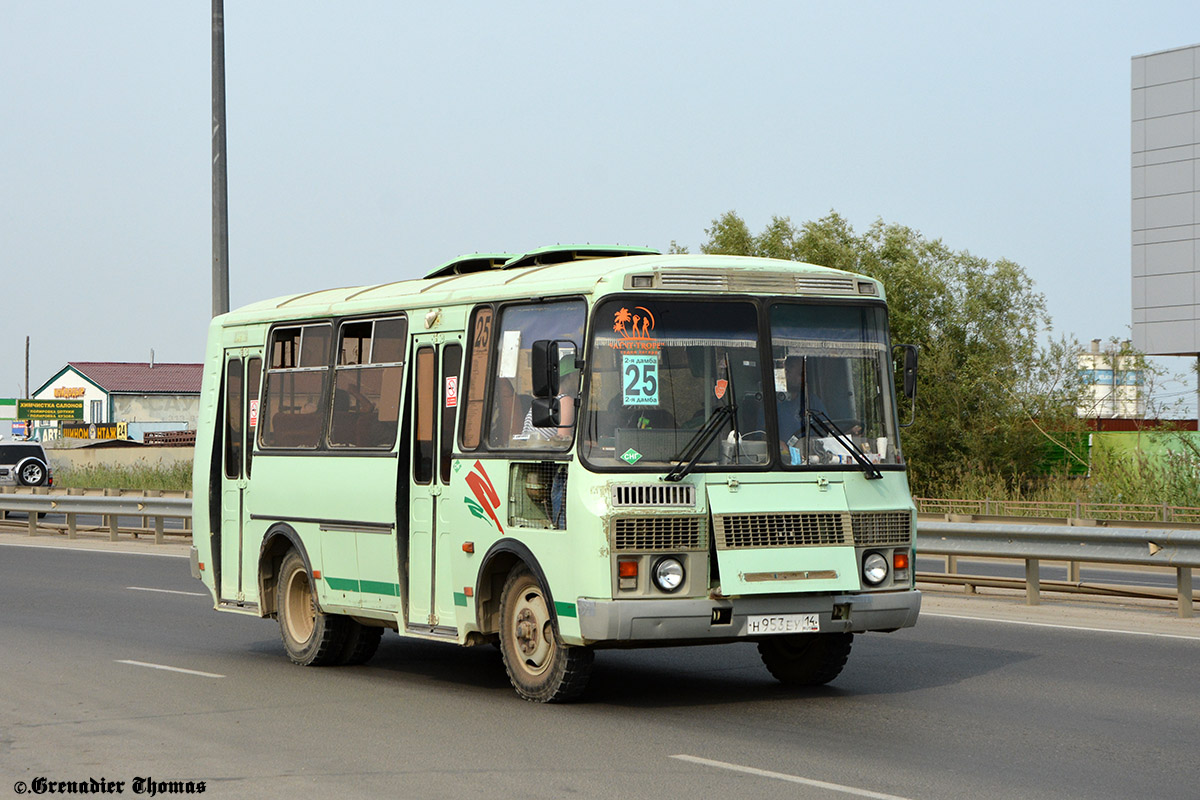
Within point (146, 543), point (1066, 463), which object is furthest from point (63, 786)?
point (1066, 463)

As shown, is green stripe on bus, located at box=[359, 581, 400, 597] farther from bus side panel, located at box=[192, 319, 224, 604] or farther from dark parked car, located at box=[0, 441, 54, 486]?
dark parked car, located at box=[0, 441, 54, 486]

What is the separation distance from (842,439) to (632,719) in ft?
7.30

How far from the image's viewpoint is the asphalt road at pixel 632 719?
25.4ft

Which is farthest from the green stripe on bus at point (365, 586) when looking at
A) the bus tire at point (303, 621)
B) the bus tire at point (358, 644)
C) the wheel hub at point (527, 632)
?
the wheel hub at point (527, 632)

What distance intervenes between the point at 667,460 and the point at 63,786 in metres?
3.85

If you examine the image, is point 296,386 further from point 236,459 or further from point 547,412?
point 547,412

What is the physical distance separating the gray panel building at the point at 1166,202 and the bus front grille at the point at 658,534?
5562 centimetres

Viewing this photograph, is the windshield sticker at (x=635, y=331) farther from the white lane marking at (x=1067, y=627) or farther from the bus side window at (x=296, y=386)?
the white lane marking at (x=1067, y=627)

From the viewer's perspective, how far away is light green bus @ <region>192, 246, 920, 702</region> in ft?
31.3

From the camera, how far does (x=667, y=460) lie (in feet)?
31.5

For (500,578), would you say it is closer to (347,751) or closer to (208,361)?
(347,751)

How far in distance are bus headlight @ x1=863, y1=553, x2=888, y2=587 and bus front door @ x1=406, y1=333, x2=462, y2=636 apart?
2.83 metres

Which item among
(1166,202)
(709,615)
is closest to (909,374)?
(709,615)

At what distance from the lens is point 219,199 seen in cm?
2128
